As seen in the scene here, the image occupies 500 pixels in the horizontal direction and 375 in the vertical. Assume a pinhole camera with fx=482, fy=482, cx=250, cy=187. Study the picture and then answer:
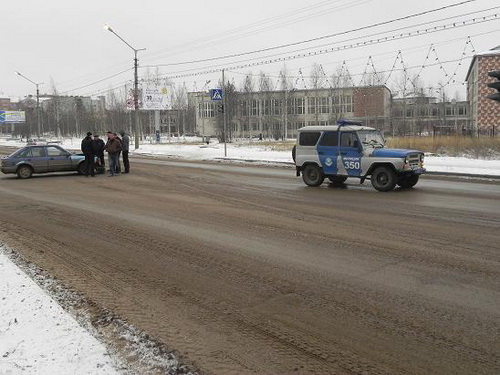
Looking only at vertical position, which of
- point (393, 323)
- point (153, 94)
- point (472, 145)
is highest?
point (153, 94)

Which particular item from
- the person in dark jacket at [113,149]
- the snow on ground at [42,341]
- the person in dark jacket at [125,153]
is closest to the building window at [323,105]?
the person in dark jacket at [125,153]

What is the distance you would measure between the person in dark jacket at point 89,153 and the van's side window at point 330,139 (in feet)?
32.9

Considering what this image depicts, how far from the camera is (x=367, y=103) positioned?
8125 centimetres

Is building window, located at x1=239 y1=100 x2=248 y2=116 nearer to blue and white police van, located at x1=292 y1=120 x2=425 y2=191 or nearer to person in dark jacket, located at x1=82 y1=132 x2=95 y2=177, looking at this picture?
person in dark jacket, located at x1=82 y1=132 x2=95 y2=177

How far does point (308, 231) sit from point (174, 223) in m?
2.79

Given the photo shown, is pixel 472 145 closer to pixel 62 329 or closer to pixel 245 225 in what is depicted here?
pixel 245 225

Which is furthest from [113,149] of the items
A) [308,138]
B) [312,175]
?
[312,175]

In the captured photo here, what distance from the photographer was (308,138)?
15500 mm

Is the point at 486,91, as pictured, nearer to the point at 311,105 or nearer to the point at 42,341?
the point at 311,105

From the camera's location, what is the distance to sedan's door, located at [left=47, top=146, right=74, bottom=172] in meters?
21.0

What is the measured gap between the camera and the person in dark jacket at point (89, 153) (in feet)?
65.3

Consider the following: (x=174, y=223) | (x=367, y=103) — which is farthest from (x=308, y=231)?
(x=367, y=103)

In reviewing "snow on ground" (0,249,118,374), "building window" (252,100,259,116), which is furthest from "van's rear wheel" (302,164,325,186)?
"building window" (252,100,259,116)

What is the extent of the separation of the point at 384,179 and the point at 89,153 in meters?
12.4
